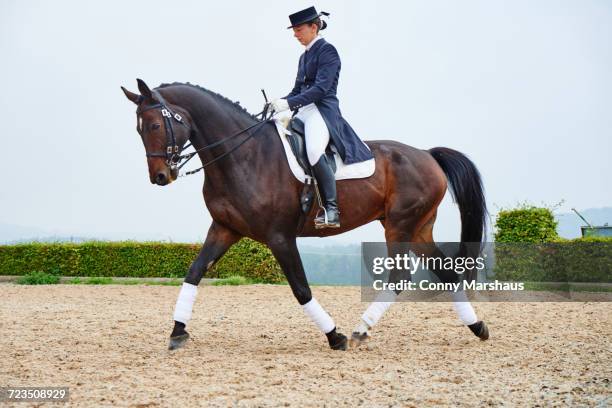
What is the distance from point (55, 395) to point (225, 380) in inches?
45.9

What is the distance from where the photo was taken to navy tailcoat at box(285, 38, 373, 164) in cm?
613

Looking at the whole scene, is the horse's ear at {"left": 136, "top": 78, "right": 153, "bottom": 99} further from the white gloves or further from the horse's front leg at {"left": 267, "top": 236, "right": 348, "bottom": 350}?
the horse's front leg at {"left": 267, "top": 236, "right": 348, "bottom": 350}

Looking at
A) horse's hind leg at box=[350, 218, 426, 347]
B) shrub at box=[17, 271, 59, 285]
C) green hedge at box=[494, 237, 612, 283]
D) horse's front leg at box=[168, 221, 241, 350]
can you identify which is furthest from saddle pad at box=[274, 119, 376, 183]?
shrub at box=[17, 271, 59, 285]

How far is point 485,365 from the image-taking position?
216 inches

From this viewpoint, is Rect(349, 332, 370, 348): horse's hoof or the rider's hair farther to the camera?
the rider's hair

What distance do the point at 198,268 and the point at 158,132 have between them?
50.8 inches

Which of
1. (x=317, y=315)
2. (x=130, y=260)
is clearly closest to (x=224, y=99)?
(x=317, y=315)

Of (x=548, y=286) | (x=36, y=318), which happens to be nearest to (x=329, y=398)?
(x=36, y=318)

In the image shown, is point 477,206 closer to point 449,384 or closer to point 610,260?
point 449,384

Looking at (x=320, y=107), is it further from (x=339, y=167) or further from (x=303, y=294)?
(x=303, y=294)

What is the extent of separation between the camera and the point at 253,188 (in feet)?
19.2

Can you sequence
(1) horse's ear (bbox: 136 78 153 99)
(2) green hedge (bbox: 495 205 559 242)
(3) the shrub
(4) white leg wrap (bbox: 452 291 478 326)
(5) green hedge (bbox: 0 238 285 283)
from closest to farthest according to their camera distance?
(1) horse's ear (bbox: 136 78 153 99)
(4) white leg wrap (bbox: 452 291 478 326)
(2) green hedge (bbox: 495 205 559 242)
(5) green hedge (bbox: 0 238 285 283)
(3) the shrub

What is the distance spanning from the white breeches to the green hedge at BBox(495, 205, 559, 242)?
8.13 metres

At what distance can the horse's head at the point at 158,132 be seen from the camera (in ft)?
18.5
